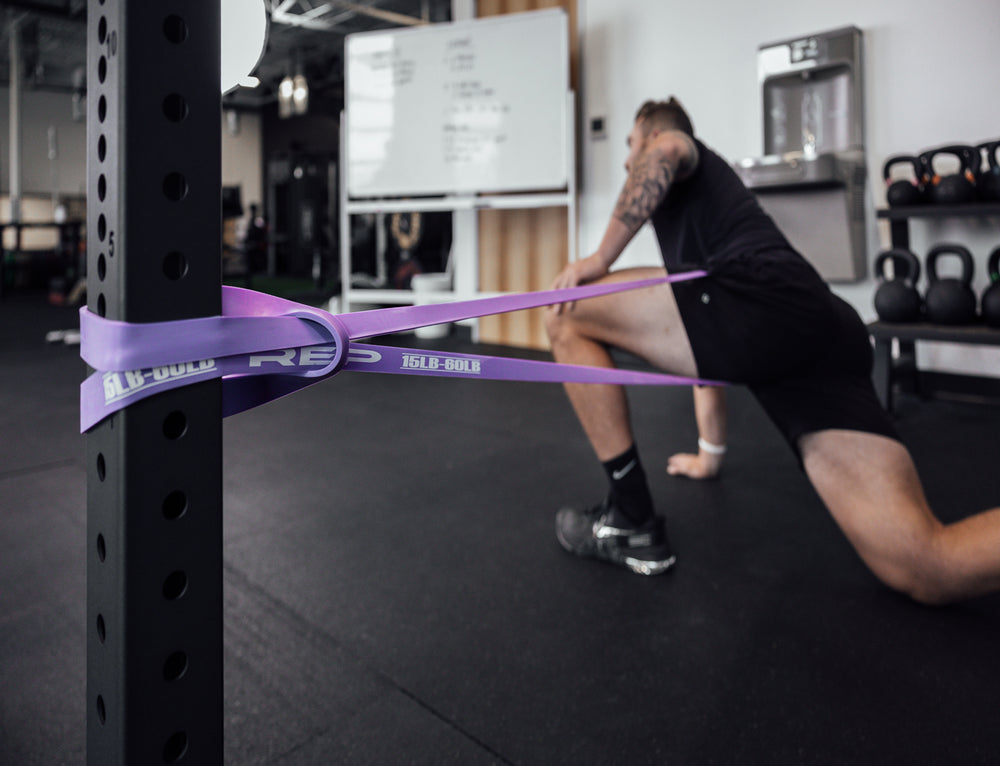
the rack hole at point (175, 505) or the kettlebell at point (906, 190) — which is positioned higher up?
the kettlebell at point (906, 190)

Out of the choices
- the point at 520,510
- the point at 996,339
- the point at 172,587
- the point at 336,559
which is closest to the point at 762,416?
the point at 996,339

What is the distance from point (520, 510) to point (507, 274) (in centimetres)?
320

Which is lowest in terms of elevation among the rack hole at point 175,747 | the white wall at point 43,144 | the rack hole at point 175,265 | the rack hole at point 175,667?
the rack hole at point 175,747

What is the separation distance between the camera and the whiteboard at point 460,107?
400 cm

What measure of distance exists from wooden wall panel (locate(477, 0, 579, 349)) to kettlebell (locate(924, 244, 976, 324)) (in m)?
2.17

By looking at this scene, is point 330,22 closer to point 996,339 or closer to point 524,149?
point 524,149

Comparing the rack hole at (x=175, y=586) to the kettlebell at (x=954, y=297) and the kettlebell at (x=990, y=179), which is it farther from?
the kettlebell at (x=990, y=179)

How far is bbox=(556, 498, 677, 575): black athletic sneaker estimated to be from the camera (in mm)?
1345

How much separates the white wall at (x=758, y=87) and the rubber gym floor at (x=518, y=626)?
4.96ft

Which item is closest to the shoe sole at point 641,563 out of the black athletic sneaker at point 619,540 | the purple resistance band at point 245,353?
the black athletic sneaker at point 619,540

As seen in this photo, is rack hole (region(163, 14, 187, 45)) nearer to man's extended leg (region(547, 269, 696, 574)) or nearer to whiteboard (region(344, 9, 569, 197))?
man's extended leg (region(547, 269, 696, 574))

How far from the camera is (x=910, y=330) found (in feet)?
8.63

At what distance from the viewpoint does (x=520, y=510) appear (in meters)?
1.66

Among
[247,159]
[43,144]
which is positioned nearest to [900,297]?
[247,159]
